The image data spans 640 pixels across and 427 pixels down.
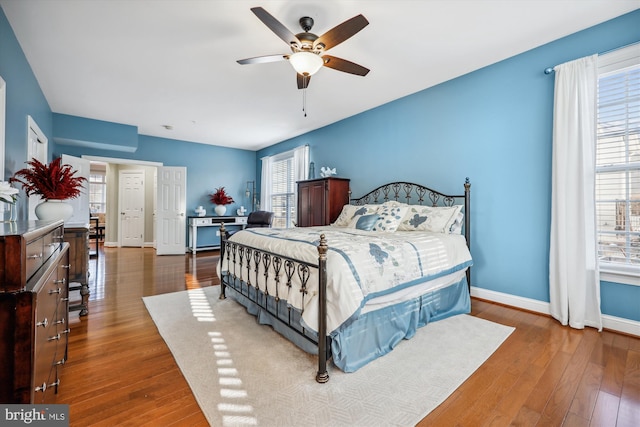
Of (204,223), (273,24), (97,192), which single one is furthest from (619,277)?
(97,192)

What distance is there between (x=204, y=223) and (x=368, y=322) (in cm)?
591

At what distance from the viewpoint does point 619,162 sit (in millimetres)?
2551

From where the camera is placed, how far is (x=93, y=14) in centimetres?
246

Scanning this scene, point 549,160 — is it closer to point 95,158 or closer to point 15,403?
point 15,403

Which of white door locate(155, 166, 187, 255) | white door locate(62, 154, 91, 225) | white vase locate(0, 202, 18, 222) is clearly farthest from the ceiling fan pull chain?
white door locate(62, 154, 91, 225)

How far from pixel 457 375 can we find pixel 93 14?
4104 mm

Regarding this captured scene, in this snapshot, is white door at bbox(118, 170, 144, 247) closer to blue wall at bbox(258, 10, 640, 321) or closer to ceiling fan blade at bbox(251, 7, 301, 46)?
blue wall at bbox(258, 10, 640, 321)

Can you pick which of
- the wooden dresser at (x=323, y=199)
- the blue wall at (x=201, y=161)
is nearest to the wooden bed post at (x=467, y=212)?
the wooden dresser at (x=323, y=199)

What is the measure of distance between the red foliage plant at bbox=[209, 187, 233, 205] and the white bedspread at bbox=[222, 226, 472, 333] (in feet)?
16.1

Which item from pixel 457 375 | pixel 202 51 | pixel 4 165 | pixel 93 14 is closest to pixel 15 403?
pixel 457 375

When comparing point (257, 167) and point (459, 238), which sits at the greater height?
point (257, 167)

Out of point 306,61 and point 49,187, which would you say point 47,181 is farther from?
point 306,61

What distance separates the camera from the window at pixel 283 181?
623 cm

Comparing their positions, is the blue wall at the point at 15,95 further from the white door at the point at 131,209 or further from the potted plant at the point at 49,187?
the white door at the point at 131,209
